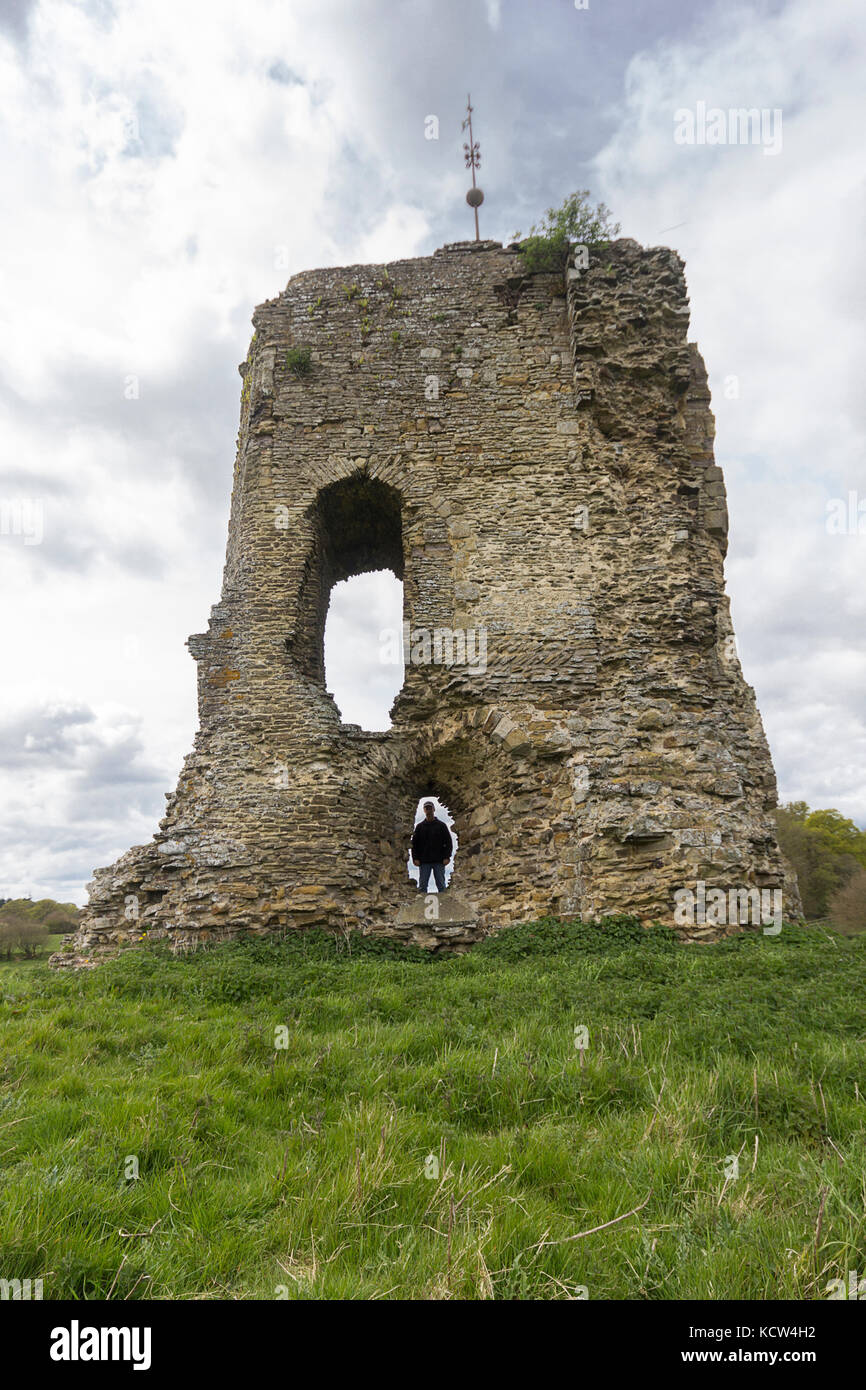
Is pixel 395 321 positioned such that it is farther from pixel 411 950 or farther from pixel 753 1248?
pixel 753 1248

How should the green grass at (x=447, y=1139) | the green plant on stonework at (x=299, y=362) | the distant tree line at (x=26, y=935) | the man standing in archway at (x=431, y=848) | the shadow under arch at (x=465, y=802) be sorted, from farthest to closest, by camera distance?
the distant tree line at (x=26, y=935), the green plant on stonework at (x=299, y=362), the man standing in archway at (x=431, y=848), the shadow under arch at (x=465, y=802), the green grass at (x=447, y=1139)

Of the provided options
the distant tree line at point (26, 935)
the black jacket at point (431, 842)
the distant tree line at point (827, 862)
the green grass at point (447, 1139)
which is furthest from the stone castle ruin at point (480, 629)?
the distant tree line at point (827, 862)

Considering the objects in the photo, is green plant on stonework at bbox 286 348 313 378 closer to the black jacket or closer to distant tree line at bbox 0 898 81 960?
the black jacket

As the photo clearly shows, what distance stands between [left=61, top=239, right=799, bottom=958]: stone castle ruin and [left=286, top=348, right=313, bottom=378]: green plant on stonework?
46mm

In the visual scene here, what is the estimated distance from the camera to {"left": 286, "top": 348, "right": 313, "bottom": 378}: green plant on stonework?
33.9ft

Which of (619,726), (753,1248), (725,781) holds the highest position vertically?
(619,726)

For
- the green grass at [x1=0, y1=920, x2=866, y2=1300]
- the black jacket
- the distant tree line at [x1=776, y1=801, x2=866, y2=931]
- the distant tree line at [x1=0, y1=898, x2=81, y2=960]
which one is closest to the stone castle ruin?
the black jacket

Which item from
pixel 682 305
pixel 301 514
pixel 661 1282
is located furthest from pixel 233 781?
pixel 682 305

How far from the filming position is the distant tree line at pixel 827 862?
72.0 ft

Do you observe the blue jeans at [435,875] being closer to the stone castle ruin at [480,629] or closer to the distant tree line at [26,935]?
the stone castle ruin at [480,629]

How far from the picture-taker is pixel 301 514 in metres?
9.79

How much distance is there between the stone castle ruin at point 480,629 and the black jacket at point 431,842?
262 mm
